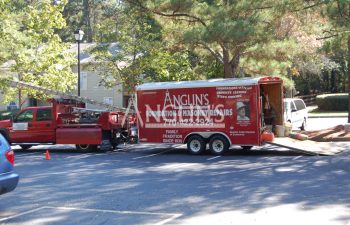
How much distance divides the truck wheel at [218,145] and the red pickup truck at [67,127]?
3.94 metres

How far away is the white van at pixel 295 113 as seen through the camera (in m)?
22.2

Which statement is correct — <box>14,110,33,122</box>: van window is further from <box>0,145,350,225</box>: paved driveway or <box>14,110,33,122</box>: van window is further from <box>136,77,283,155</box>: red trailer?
<box>136,77,283,155</box>: red trailer

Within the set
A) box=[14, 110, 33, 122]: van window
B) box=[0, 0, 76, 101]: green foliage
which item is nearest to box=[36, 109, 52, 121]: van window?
box=[14, 110, 33, 122]: van window

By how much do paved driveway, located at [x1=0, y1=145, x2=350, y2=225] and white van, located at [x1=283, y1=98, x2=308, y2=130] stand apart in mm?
6075

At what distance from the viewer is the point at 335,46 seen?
17438 mm

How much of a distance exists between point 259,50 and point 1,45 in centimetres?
1259

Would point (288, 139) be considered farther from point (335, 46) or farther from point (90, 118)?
point (90, 118)

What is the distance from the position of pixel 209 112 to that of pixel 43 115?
22.2 feet

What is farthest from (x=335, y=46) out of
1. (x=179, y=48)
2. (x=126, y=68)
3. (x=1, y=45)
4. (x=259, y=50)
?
(x=1, y=45)

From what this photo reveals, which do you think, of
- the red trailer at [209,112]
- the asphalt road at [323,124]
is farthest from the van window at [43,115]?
the asphalt road at [323,124]

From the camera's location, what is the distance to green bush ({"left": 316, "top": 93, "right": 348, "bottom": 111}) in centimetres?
4417

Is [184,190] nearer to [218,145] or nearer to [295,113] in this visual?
[218,145]

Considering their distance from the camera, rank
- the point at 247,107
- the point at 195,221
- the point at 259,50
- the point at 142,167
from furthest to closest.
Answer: the point at 259,50, the point at 247,107, the point at 142,167, the point at 195,221

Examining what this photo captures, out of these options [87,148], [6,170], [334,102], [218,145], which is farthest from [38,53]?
[334,102]
